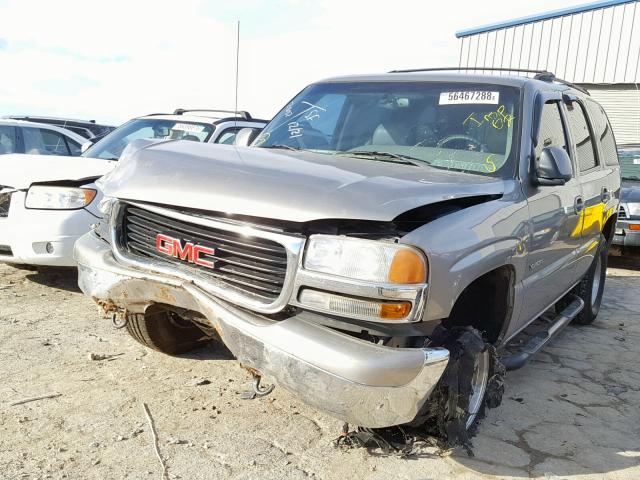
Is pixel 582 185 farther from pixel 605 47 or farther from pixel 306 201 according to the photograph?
pixel 605 47

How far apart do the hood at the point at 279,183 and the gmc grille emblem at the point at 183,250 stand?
7.2 inches

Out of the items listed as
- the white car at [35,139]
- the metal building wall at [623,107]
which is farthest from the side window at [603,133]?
the metal building wall at [623,107]

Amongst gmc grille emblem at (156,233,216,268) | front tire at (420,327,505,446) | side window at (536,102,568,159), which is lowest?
front tire at (420,327,505,446)

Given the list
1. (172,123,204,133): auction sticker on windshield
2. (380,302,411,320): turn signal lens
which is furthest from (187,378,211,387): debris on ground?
(172,123,204,133): auction sticker on windshield

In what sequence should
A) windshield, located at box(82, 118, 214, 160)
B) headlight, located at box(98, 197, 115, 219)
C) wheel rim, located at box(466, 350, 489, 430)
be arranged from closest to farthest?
wheel rim, located at box(466, 350, 489, 430) → headlight, located at box(98, 197, 115, 219) → windshield, located at box(82, 118, 214, 160)

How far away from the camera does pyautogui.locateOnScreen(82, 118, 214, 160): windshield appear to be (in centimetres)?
613

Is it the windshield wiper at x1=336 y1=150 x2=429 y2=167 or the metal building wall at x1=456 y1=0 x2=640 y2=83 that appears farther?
the metal building wall at x1=456 y1=0 x2=640 y2=83

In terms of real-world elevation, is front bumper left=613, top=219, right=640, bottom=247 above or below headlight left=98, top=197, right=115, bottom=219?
below

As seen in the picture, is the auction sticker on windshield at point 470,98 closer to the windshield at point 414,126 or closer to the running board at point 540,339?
the windshield at point 414,126

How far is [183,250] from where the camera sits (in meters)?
2.66

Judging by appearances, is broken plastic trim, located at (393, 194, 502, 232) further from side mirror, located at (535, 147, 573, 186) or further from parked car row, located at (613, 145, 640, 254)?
parked car row, located at (613, 145, 640, 254)

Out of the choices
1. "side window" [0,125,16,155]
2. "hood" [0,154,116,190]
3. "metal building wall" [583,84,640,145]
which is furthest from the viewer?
"metal building wall" [583,84,640,145]

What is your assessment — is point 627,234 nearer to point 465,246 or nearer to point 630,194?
point 630,194

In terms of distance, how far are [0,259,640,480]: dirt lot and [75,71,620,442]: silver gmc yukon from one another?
0.82 ft
